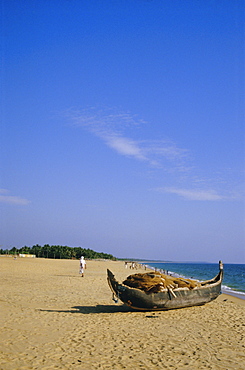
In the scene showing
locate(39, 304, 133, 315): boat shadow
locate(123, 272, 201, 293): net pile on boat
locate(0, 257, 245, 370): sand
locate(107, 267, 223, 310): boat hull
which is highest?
locate(123, 272, 201, 293): net pile on boat

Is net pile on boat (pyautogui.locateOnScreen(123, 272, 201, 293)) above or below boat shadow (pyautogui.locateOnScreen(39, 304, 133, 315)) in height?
above

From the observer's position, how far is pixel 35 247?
319 ft

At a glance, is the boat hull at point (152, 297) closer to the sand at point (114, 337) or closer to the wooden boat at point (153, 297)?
the wooden boat at point (153, 297)

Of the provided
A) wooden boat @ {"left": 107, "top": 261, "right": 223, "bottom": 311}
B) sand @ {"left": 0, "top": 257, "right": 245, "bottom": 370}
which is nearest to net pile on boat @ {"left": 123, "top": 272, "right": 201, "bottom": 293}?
wooden boat @ {"left": 107, "top": 261, "right": 223, "bottom": 311}

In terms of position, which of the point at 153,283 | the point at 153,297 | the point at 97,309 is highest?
the point at 153,283

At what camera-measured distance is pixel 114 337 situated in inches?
338

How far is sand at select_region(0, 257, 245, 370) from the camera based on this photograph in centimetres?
676

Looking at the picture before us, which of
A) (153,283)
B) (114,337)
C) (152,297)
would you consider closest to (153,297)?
(152,297)

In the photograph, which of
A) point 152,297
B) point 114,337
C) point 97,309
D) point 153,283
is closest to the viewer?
point 114,337

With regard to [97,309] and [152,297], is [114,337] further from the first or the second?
[97,309]

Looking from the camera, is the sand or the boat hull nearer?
the sand

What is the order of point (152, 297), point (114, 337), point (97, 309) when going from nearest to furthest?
point (114, 337)
point (152, 297)
point (97, 309)

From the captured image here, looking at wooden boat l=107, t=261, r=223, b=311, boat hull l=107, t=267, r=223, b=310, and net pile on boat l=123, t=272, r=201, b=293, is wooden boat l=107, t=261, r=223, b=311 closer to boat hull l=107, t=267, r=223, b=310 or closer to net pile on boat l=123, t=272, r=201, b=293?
boat hull l=107, t=267, r=223, b=310

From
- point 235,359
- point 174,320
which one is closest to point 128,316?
point 174,320
